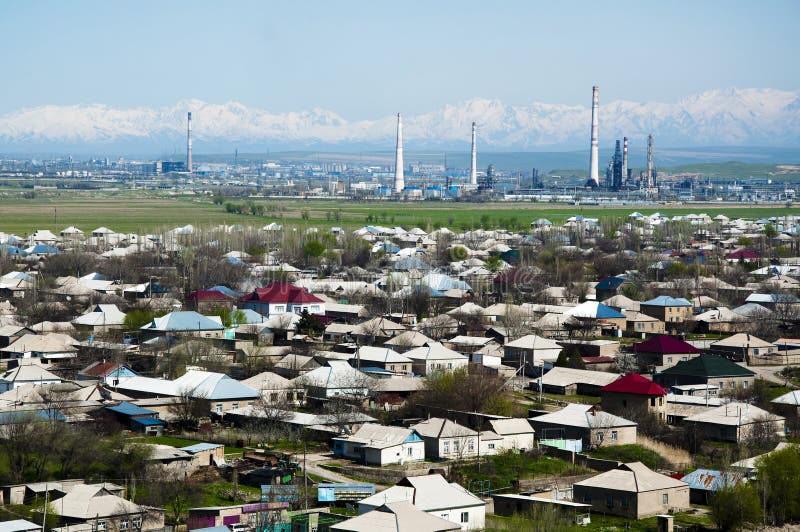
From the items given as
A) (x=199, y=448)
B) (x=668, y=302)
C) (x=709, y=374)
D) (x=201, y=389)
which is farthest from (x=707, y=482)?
(x=668, y=302)

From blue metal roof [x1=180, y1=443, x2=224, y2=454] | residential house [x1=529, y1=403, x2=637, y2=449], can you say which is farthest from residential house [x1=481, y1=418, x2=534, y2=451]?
blue metal roof [x1=180, y1=443, x2=224, y2=454]

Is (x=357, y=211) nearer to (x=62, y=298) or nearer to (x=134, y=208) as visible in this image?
(x=134, y=208)

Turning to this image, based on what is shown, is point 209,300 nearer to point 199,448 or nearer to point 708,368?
point 708,368

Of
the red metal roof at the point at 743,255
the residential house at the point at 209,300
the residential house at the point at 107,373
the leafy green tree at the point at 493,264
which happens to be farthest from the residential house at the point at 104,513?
the red metal roof at the point at 743,255

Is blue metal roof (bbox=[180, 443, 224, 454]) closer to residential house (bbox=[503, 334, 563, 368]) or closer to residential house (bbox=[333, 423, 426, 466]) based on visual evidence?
residential house (bbox=[333, 423, 426, 466])

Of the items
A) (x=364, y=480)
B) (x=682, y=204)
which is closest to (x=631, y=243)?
(x=364, y=480)
